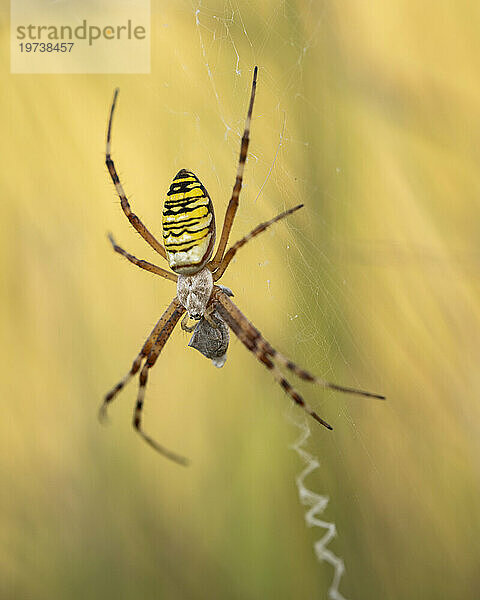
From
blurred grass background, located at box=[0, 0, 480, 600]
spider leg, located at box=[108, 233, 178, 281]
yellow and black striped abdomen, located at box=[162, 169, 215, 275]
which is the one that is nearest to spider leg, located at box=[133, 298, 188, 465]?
spider leg, located at box=[108, 233, 178, 281]

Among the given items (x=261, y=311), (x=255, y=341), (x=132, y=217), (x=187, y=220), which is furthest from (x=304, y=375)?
(x=132, y=217)

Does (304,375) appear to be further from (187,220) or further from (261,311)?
(187,220)

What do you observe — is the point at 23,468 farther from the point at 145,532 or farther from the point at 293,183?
the point at 293,183

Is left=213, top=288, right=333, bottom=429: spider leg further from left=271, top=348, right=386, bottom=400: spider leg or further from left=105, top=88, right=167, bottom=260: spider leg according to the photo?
left=105, top=88, right=167, bottom=260: spider leg

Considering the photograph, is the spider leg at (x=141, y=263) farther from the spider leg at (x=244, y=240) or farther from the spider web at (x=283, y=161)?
the spider web at (x=283, y=161)

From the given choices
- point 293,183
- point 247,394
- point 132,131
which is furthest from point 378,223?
point 132,131
